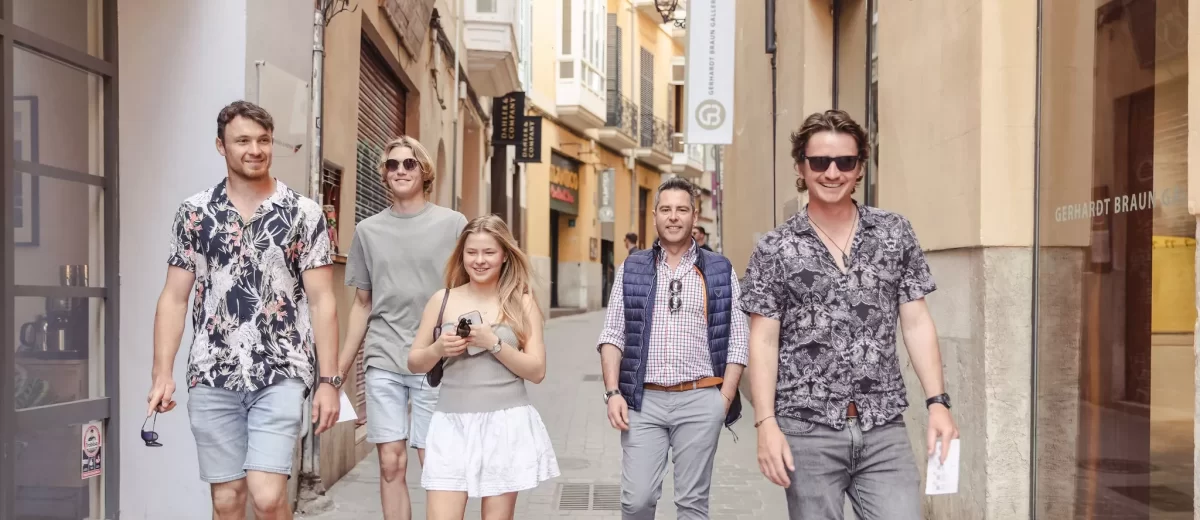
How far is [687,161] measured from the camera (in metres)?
41.2

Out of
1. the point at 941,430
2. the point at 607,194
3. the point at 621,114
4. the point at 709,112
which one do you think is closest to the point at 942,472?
the point at 941,430

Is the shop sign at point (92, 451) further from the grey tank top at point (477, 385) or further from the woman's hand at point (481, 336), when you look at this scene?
the woman's hand at point (481, 336)

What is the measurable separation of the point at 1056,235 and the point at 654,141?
32556 mm

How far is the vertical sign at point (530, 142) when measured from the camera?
24469 millimetres

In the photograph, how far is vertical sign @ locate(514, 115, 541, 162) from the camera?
2447cm

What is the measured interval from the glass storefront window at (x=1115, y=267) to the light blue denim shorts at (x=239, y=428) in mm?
3200

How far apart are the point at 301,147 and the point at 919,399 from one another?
12.5 ft

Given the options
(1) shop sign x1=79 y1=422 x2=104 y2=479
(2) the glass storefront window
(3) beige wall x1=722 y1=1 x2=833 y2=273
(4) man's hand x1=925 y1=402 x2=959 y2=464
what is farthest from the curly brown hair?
(3) beige wall x1=722 y1=1 x2=833 y2=273

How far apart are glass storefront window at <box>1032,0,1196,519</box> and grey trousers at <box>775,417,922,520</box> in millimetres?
1354

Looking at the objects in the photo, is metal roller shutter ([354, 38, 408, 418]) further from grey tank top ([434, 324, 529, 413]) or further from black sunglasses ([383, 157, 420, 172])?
grey tank top ([434, 324, 529, 413])

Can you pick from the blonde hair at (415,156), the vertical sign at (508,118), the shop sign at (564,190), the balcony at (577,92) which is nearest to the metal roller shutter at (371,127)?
the blonde hair at (415,156)

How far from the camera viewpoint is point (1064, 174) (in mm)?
5324

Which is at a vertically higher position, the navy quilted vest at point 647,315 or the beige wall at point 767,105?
the beige wall at point 767,105

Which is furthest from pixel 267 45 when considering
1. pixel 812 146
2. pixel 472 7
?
pixel 472 7
